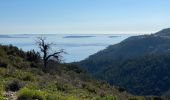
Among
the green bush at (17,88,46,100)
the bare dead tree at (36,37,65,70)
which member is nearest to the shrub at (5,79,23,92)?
the green bush at (17,88,46,100)

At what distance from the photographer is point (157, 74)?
172000mm

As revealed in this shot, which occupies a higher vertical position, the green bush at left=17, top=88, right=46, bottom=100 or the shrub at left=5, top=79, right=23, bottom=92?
the green bush at left=17, top=88, right=46, bottom=100

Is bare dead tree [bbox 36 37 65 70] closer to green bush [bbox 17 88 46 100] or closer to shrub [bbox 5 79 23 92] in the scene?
shrub [bbox 5 79 23 92]

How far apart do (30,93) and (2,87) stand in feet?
8.79

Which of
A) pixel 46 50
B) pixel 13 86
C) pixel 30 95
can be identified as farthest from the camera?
pixel 46 50

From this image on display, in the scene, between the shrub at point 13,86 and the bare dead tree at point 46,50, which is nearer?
the shrub at point 13,86

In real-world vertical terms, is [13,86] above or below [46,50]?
above

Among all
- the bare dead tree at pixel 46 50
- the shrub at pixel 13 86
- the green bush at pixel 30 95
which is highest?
the green bush at pixel 30 95

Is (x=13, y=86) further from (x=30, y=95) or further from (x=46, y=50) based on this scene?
(x=46, y=50)

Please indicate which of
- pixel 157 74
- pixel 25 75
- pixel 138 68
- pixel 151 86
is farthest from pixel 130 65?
pixel 25 75

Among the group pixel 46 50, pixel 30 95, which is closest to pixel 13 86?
pixel 30 95

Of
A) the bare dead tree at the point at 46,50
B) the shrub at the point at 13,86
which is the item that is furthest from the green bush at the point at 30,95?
the bare dead tree at the point at 46,50

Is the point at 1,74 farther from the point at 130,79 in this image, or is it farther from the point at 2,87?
the point at 130,79

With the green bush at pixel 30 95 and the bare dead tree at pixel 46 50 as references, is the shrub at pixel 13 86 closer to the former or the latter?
the green bush at pixel 30 95
